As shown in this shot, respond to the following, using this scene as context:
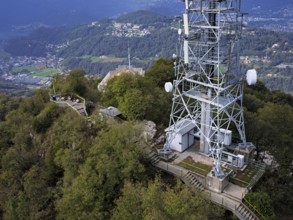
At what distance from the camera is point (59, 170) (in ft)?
85.7

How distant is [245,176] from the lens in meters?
21.6

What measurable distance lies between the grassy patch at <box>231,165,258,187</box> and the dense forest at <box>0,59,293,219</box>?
97 centimetres

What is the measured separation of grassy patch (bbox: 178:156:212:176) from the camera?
72.1 feet

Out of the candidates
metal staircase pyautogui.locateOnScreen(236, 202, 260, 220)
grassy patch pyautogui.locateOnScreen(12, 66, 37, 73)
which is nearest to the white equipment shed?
metal staircase pyautogui.locateOnScreen(236, 202, 260, 220)

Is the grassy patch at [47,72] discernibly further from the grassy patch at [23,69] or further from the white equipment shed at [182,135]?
the white equipment shed at [182,135]

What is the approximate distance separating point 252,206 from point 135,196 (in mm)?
7192

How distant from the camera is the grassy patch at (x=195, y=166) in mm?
21962

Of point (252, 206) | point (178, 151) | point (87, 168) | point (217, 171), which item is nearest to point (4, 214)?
point (87, 168)

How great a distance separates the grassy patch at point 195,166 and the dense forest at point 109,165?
148 centimetres

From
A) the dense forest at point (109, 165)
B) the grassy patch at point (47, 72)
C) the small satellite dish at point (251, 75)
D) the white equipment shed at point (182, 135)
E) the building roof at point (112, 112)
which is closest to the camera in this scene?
the dense forest at point (109, 165)

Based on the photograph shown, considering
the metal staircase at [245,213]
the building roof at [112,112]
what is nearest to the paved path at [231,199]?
the metal staircase at [245,213]

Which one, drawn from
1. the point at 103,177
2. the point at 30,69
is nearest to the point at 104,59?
the point at 30,69

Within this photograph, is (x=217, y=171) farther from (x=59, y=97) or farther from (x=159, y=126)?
(x=59, y=97)

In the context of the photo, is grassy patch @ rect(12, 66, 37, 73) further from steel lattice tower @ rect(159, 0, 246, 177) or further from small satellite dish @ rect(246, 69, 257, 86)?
small satellite dish @ rect(246, 69, 257, 86)
